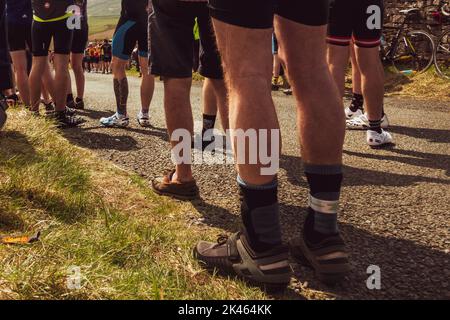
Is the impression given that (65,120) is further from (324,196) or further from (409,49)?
(409,49)

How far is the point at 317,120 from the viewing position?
1.63 m

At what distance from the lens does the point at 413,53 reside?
30.1ft

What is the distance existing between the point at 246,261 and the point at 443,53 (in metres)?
8.52

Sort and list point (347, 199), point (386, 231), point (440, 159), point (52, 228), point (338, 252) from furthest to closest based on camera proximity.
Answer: point (440, 159) → point (347, 199) → point (386, 231) → point (52, 228) → point (338, 252)

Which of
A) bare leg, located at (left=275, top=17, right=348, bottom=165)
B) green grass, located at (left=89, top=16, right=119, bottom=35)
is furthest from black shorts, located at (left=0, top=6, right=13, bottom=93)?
green grass, located at (left=89, top=16, right=119, bottom=35)

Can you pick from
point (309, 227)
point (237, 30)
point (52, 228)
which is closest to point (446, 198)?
point (309, 227)

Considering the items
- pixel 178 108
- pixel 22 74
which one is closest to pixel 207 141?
pixel 178 108

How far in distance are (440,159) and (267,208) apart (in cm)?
236

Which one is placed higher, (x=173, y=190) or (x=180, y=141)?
(x=180, y=141)

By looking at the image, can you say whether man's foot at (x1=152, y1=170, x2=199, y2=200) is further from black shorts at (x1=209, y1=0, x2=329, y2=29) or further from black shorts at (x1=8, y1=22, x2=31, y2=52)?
black shorts at (x1=8, y1=22, x2=31, y2=52)

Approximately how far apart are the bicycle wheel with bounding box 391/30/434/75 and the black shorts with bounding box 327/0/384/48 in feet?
18.9

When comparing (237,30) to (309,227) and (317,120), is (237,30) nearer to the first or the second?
(317,120)

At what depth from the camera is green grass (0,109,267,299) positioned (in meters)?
1.39

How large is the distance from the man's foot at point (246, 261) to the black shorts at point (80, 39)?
4.54 metres
